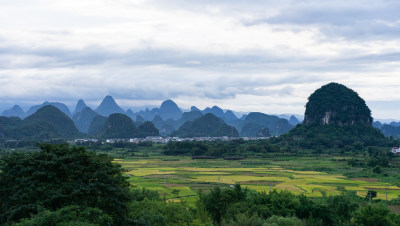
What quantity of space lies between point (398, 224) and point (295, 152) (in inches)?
1524

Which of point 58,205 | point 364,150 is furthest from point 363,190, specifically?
point 364,150

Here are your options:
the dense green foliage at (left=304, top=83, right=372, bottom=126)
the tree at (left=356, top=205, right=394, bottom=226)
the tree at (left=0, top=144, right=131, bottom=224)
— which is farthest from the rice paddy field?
the dense green foliage at (left=304, top=83, right=372, bottom=126)

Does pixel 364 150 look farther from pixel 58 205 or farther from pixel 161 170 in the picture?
pixel 58 205

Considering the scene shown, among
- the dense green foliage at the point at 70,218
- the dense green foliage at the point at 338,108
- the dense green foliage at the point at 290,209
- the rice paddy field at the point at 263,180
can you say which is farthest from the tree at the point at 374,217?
the dense green foliage at the point at 338,108

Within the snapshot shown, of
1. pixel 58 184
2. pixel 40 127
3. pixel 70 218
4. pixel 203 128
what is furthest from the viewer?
pixel 203 128

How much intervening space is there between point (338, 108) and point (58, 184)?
218ft

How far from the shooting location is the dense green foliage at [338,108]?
71375mm

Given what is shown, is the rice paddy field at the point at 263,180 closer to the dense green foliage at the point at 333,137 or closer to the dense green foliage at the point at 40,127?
the dense green foliage at the point at 333,137

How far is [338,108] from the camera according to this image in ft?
234

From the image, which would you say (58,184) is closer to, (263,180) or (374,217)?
(374,217)

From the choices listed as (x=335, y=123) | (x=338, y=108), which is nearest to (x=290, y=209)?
(x=335, y=123)

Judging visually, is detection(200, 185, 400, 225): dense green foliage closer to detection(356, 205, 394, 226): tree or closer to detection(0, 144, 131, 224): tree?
detection(356, 205, 394, 226): tree

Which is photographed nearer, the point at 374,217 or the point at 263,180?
the point at 374,217

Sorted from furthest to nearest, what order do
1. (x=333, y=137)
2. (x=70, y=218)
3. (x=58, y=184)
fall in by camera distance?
(x=333, y=137) < (x=58, y=184) < (x=70, y=218)
